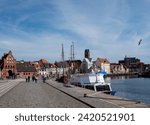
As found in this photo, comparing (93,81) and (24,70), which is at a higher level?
(24,70)

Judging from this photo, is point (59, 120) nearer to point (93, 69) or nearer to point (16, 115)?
point (16, 115)

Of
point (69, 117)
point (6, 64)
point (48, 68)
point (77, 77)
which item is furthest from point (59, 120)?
point (48, 68)

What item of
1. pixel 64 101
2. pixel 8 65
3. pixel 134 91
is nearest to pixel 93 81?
pixel 134 91

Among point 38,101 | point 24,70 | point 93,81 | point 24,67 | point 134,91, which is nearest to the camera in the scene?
point 38,101

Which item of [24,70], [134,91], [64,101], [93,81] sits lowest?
[134,91]

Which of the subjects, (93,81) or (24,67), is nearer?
(93,81)

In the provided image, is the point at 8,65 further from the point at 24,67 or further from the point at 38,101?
the point at 38,101

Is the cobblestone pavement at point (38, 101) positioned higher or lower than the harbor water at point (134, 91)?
higher

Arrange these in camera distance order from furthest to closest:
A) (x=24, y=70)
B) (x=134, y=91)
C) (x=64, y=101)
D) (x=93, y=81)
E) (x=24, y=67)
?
(x=24, y=67), (x=24, y=70), (x=134, y=91), (x=93, y=81), (x=64, y=101)

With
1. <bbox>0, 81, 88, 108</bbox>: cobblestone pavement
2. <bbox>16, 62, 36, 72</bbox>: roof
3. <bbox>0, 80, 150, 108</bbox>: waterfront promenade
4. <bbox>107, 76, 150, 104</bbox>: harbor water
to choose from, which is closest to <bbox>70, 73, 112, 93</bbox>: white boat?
<bbox>107, 76, 150, 104</bbox>: harbor water

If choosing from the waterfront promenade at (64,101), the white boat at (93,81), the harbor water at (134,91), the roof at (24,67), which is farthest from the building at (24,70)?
the waterfront promenade at (64,101)

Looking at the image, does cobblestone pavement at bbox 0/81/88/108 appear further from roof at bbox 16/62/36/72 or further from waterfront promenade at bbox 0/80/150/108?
roof at bbox 16/62/36/72

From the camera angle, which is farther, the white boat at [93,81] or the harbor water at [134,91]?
the white boat at [93,81]

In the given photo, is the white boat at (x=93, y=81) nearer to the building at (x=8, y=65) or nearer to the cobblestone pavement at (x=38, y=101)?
the cobblestone pavement at (x=38, y=101)
